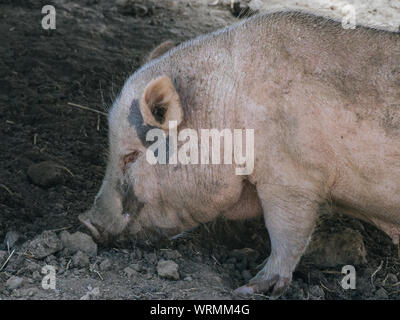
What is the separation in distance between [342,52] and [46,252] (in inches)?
119

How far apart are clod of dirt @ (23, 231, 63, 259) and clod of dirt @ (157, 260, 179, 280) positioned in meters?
0.93

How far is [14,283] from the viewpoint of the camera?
5.34 m

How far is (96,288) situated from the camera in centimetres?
533

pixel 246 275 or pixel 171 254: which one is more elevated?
pixel 171 254

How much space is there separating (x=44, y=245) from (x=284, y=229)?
2.07 m

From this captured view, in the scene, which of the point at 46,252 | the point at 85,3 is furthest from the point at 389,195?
the point at 85,3

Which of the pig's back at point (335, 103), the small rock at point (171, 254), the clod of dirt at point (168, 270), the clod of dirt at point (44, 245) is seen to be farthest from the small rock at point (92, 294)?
the pig's back at point (335, 103)

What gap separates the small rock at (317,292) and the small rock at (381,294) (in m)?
0.54

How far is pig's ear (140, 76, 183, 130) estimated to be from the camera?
18.3ft

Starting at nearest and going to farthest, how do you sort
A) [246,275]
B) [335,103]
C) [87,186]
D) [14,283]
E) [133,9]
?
[14,283] < [335,103] < [246,275] < [87,186] < [133,9]

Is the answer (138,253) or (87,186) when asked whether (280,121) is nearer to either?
(138,253)

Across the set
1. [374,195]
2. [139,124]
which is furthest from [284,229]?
[139,124]

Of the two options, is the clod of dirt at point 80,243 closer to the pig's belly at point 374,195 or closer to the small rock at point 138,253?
the small rock at point 138,253

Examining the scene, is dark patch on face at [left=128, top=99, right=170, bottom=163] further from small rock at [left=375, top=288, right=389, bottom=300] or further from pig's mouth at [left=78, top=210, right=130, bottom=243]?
small rock at [left=375, top=288, right=389, bottom=300]
